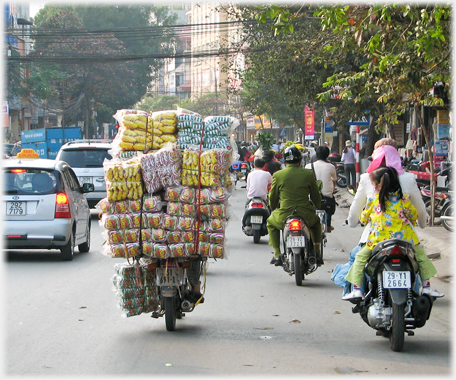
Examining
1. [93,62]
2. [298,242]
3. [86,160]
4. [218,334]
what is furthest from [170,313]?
[93,62]

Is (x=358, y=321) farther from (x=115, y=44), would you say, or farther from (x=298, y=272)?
(x=115, y=44)

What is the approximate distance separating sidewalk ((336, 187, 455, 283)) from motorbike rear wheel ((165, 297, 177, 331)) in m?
4.61

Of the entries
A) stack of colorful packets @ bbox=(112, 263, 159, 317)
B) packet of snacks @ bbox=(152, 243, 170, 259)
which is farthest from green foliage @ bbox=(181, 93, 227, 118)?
packet of snacks @ bbox=(152, 243, 170, 259)

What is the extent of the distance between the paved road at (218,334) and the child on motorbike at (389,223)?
0.63 meters

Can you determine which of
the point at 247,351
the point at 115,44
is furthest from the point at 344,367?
the point at 115,44

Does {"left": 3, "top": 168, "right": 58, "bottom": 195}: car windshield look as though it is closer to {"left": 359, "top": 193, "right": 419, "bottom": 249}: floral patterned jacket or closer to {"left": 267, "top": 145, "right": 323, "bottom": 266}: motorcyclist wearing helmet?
{"left": 267, "top": 145, "right": 323, "bottom": 266}: motorcyclist wearing helmet

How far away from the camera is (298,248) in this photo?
859cm

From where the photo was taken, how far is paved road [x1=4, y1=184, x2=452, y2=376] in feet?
17.2

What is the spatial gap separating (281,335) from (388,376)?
1485 mm

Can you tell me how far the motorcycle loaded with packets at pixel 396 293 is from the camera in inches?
218

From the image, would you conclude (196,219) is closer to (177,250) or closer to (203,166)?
(177,250)

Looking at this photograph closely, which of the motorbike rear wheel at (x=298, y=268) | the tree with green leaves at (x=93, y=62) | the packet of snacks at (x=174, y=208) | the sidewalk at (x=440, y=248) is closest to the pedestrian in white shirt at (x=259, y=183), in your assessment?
the sidewalk at (x=440, y=248)

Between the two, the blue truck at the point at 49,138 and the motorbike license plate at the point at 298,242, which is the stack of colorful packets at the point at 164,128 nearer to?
the motorbike license plate at the point at 298,242

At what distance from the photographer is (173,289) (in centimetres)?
629
